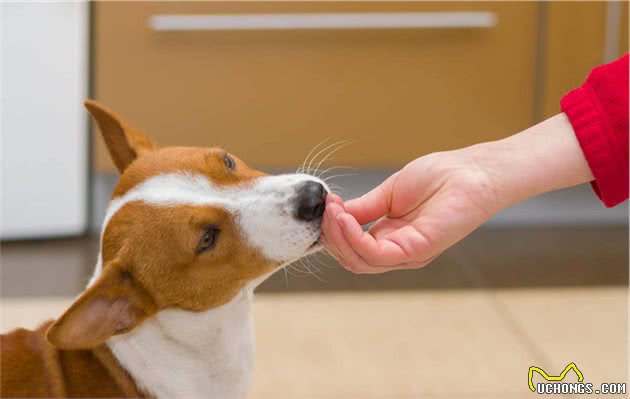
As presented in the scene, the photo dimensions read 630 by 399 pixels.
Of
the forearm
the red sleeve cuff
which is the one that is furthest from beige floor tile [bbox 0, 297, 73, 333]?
the red sleeve cuff

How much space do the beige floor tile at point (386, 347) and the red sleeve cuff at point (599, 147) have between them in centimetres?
96

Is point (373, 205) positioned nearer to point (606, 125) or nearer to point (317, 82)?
point (606, 125)

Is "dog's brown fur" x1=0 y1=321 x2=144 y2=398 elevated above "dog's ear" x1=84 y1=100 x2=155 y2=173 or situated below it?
below

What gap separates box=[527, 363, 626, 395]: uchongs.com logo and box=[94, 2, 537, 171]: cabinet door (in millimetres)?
1149

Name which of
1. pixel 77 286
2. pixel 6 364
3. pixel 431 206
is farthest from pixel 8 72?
pixel 431 206

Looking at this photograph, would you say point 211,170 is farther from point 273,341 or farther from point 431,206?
point 273,341

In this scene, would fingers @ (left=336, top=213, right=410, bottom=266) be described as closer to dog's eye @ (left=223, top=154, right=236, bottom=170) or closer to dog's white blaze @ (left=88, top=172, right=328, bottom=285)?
dog's white blaze @ (left=88, top=172, right=328, bottom=285)

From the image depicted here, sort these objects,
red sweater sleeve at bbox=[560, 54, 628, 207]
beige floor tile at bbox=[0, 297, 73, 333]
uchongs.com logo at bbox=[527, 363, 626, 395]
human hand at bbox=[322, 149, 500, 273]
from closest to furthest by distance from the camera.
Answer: red sweater sleeve at bbox=[560, 54, 628, 207] < human hand at bbox=[322, 149, 500, 273] < uchongs.com logo at bbox=[527, 363, 626, 395] < beige floor tile at bbox=[0, 297, 73, 333]

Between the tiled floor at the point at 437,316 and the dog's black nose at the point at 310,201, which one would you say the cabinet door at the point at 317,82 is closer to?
the tiled floor at the point at 437,316

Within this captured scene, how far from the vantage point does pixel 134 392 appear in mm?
1448

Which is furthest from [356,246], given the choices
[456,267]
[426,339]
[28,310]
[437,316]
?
[456,267]

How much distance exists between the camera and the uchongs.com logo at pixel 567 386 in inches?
78.4

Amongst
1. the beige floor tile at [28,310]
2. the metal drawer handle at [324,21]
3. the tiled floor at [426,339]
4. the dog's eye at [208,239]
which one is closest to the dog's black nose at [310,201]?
the dog's eye at [208,239]

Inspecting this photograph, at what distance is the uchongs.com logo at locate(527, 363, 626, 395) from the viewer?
1.99 metres
